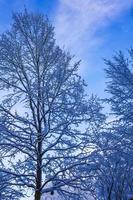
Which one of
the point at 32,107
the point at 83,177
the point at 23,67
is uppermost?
the point at 23,67

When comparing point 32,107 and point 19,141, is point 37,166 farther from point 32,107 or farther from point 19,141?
point 32,107

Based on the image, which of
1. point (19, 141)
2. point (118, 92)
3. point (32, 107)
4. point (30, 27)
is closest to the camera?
point (19, 141)

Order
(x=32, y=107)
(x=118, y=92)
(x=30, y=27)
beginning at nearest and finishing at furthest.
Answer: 1. (x=32, y=107)
2. (x=30, y=27)
3. (x=118, y=92)

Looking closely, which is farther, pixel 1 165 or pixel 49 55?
pixel 49 55

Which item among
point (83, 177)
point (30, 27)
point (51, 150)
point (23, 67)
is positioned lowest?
point (83, 177)

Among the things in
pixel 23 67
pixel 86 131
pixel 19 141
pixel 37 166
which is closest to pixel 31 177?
pixel 37 166

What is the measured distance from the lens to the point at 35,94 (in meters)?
11.9

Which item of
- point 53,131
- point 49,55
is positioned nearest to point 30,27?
point 49,55

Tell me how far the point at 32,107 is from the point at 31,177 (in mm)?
2390

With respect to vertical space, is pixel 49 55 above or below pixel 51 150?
above

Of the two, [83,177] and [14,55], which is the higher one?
[14,55]

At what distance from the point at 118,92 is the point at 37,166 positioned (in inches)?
197

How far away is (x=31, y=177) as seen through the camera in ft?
37.8

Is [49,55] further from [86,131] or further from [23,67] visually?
[86,131]
